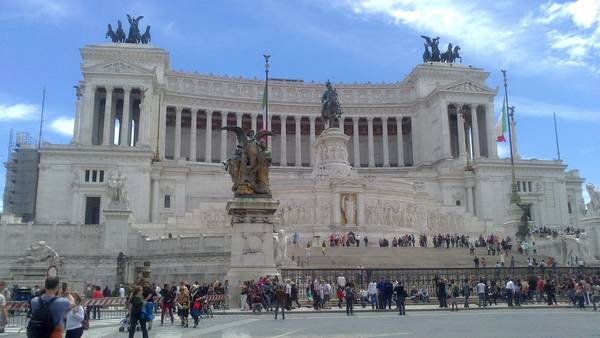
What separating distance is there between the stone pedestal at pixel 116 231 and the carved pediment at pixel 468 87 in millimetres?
61822

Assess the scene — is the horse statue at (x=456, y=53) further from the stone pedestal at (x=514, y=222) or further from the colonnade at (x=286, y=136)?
the stone pedestal at (x=514, y=222)

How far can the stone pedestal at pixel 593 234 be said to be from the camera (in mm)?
43312

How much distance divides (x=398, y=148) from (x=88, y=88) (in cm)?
4956

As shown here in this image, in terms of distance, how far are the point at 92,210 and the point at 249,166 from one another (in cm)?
5006

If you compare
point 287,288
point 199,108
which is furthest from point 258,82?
point 287,288

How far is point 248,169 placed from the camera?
893 inches

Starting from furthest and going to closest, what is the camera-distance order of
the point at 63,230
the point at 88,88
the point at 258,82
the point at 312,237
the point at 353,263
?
the point at 258,82
the point at 88,88
the point at 312,237
the point at 63,230
the point at 353,263

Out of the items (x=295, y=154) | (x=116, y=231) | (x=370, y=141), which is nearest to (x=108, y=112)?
(x=295, y=154)

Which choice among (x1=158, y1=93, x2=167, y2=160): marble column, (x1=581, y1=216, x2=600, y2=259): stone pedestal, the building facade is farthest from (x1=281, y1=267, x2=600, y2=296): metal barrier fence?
(x1=158, y1=93, x2=167, y2=160): marble column

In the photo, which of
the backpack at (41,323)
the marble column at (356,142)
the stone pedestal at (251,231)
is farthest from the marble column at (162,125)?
the backpack at (41,323)

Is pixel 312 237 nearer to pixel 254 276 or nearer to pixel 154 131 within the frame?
pixel 254 276

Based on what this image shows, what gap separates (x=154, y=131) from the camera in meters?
87.2

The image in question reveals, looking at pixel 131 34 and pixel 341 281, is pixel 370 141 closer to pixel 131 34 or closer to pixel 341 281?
pixel 131 34

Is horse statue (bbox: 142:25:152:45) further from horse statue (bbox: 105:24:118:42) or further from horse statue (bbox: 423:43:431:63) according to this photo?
horse statue (bbox: 423:43:431:63)
